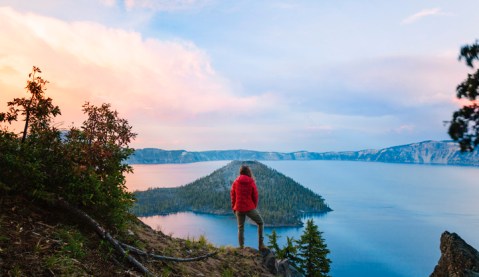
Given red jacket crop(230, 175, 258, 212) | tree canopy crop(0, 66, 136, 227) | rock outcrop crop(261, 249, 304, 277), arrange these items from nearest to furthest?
tree canopy crop(0, 66, 136, 227)
rock outcrop crop(261, 249, 304, 277)
red jacket crop(230, 175, 258, 212)

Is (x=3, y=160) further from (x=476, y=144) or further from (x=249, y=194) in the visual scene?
(x=476, y=144)

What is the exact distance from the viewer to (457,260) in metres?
17.4

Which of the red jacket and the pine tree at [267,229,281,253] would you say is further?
→ the pine tree at [267,229,281,253]

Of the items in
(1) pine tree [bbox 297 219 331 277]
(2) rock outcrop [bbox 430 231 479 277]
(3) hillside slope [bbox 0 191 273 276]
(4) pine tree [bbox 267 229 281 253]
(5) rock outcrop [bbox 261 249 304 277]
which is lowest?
(1) pine tree [bbox 297 219 331 277]

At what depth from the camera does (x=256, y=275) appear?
11.0 metres

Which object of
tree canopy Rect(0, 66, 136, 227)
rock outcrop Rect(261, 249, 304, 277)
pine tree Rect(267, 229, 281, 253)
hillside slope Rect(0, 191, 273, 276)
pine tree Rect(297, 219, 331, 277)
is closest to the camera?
hillside slope Rect(0, 191, 273, 276)

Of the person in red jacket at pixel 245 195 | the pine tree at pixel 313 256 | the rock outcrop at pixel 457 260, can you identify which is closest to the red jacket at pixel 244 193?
the person in red jacket at pixel 245 195

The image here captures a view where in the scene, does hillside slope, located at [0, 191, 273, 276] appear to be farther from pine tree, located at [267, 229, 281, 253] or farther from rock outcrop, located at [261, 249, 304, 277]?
pine tree, located at [267, 229, 281, 253]

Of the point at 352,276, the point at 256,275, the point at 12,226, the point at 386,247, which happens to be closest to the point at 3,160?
the point at 12,226

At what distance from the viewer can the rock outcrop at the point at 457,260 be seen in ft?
55.3

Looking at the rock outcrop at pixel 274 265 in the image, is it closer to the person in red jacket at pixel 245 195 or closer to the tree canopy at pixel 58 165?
the person in red jacket at pixel 245 195

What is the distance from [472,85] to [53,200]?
15794 mm

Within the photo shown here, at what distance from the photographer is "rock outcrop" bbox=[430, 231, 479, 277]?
16.8m

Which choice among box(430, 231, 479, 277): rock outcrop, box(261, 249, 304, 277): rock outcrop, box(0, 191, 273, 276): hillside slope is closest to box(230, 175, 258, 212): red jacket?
box(261, 249, 304, 277): rock outcrop
